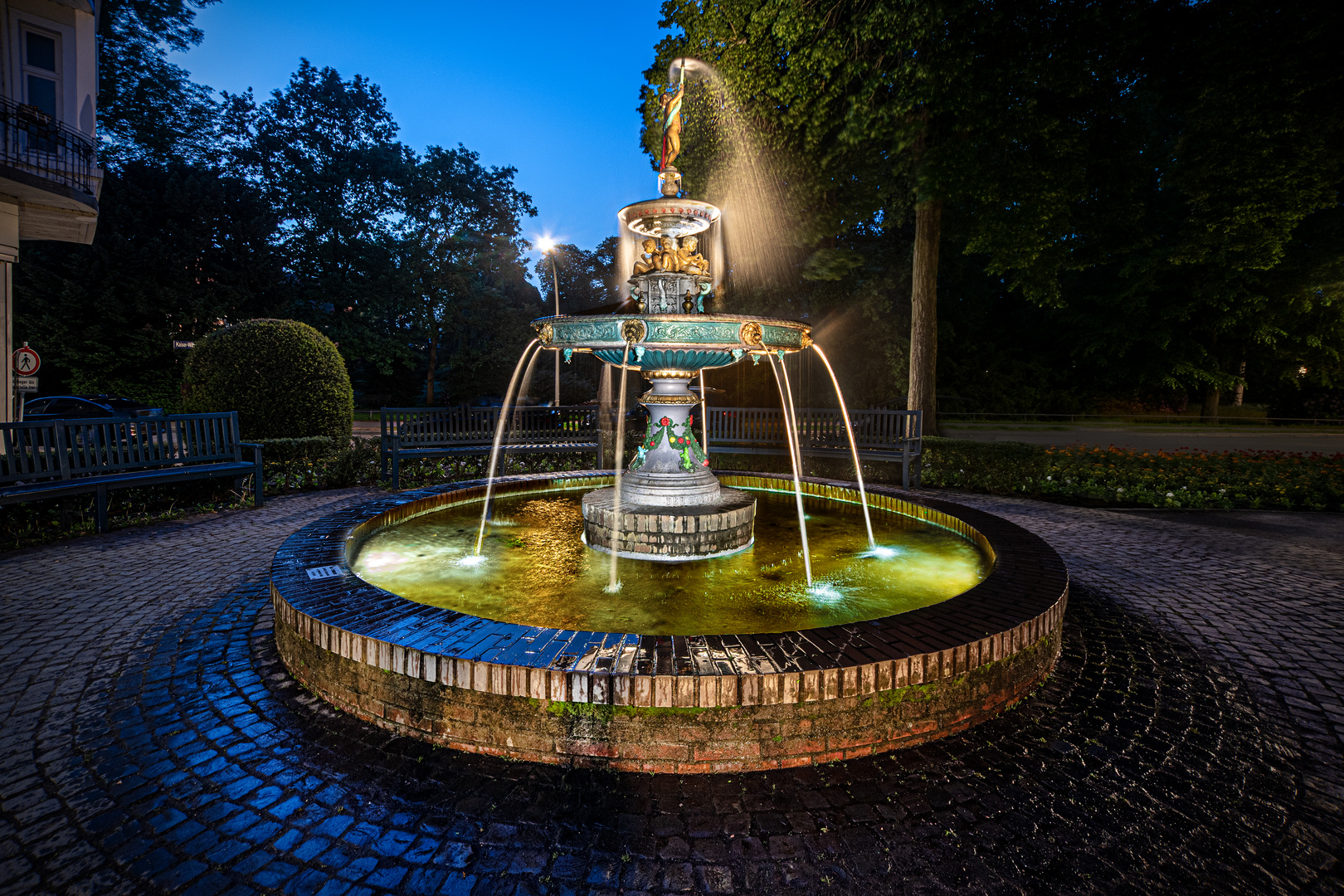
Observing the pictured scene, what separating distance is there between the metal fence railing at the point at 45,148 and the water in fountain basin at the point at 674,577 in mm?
11609

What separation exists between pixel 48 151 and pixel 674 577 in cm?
1516

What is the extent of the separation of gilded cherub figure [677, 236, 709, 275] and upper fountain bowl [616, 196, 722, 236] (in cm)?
12

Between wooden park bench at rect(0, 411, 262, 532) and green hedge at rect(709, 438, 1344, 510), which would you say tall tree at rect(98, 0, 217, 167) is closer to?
wooden park bench at rect(0, 411, 262, 532)

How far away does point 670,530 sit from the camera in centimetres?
500

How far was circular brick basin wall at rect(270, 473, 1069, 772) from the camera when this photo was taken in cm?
247

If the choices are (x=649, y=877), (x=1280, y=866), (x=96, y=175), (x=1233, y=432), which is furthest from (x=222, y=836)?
(x=1233, y=432)

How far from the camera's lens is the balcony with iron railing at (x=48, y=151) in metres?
9.80

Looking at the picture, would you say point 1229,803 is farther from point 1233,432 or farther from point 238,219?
point 238,219

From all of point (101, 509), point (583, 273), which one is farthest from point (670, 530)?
point (583, 273)

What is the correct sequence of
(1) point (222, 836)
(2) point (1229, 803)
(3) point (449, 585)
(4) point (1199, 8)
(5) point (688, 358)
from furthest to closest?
(4) point (1199, 8) → (5) point (688, 358) → (3) point (449, 585) → (2) point (1229, 803) → (1) point (222, 836)

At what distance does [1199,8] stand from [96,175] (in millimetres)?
22592

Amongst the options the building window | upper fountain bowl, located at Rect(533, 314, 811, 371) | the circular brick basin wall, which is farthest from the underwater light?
the building window

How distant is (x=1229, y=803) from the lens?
2320 millimetres

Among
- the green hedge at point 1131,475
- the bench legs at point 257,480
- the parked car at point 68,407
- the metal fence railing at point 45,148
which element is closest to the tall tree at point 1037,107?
the green hedge at point 1131,475
